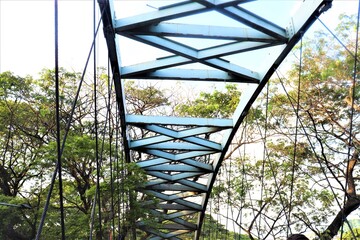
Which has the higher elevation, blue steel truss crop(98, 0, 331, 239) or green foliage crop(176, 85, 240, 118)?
green foliage crop(176, 85, 240, 118)

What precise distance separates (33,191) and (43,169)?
49.3 inches

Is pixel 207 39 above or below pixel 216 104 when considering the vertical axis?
below

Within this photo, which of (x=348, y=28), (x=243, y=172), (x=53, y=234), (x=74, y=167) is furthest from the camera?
(x=243, y=172)

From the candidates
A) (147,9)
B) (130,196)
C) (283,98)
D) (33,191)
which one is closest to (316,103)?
(283,98)

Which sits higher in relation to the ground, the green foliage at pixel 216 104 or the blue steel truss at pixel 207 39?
the green foliage at pixel 216 104

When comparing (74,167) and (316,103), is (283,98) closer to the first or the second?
(316,103)

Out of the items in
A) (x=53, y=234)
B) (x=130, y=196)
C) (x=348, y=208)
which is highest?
(x=348, y=208)

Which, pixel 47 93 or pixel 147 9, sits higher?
pixel 47 93

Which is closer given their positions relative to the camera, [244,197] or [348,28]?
[348,28]

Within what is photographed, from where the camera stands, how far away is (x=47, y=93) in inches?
375

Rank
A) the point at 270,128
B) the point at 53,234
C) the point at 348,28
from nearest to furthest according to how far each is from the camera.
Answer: the point at 348,28 < the point at 53,234 < the point at 270,128

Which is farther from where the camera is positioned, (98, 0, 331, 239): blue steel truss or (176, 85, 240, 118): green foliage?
(176, 85, 240, 118): green foliage

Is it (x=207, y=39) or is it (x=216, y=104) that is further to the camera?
(x=216, y=104)

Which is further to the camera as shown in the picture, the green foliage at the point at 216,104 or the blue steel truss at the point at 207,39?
the green foliage at the point at 216,104
